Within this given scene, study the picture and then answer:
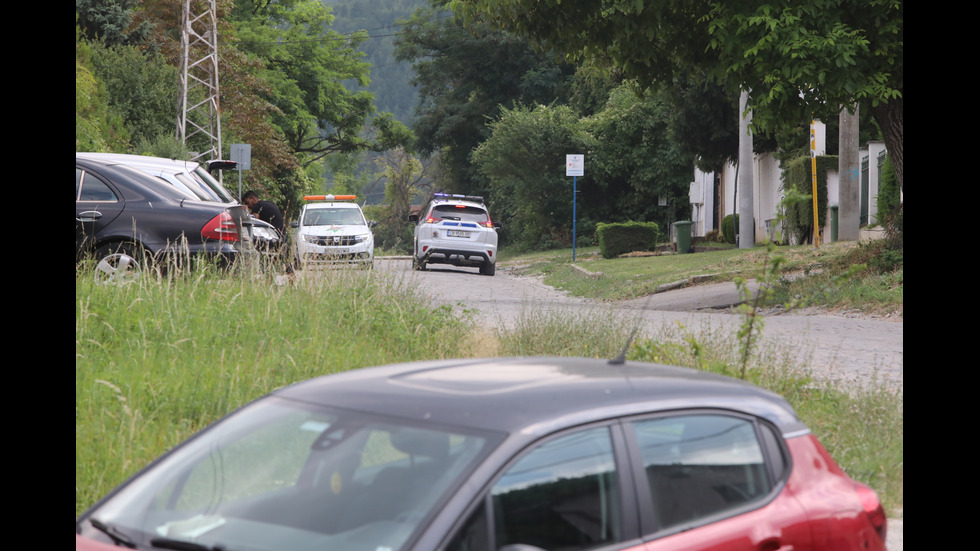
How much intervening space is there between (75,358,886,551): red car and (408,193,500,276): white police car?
20.5 metres

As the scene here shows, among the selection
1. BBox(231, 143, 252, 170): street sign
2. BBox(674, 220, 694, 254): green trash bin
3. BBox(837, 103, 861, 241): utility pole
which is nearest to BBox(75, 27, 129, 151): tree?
BBox(231, 143, 252, 170): street sign

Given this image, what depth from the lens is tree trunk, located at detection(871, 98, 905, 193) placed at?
620 inches

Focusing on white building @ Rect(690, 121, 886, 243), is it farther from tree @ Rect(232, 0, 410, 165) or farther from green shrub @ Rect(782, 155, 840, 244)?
tree @ Rect(232, 0, 410, 165)

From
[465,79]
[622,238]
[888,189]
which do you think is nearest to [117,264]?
[888,189]

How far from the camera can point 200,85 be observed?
107 feet

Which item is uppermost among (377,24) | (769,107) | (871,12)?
(377,24)

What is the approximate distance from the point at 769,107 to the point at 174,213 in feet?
28.7

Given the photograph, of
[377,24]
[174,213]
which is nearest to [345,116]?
[174,213]

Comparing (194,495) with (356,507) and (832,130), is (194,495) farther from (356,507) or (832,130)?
(832,130)

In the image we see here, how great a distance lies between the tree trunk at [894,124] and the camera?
1576 cm

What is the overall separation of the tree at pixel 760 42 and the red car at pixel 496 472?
11223mm

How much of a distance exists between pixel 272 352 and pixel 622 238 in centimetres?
2588

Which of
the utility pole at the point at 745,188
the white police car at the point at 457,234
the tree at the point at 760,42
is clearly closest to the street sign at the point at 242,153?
the white police car at the point at 457,234
